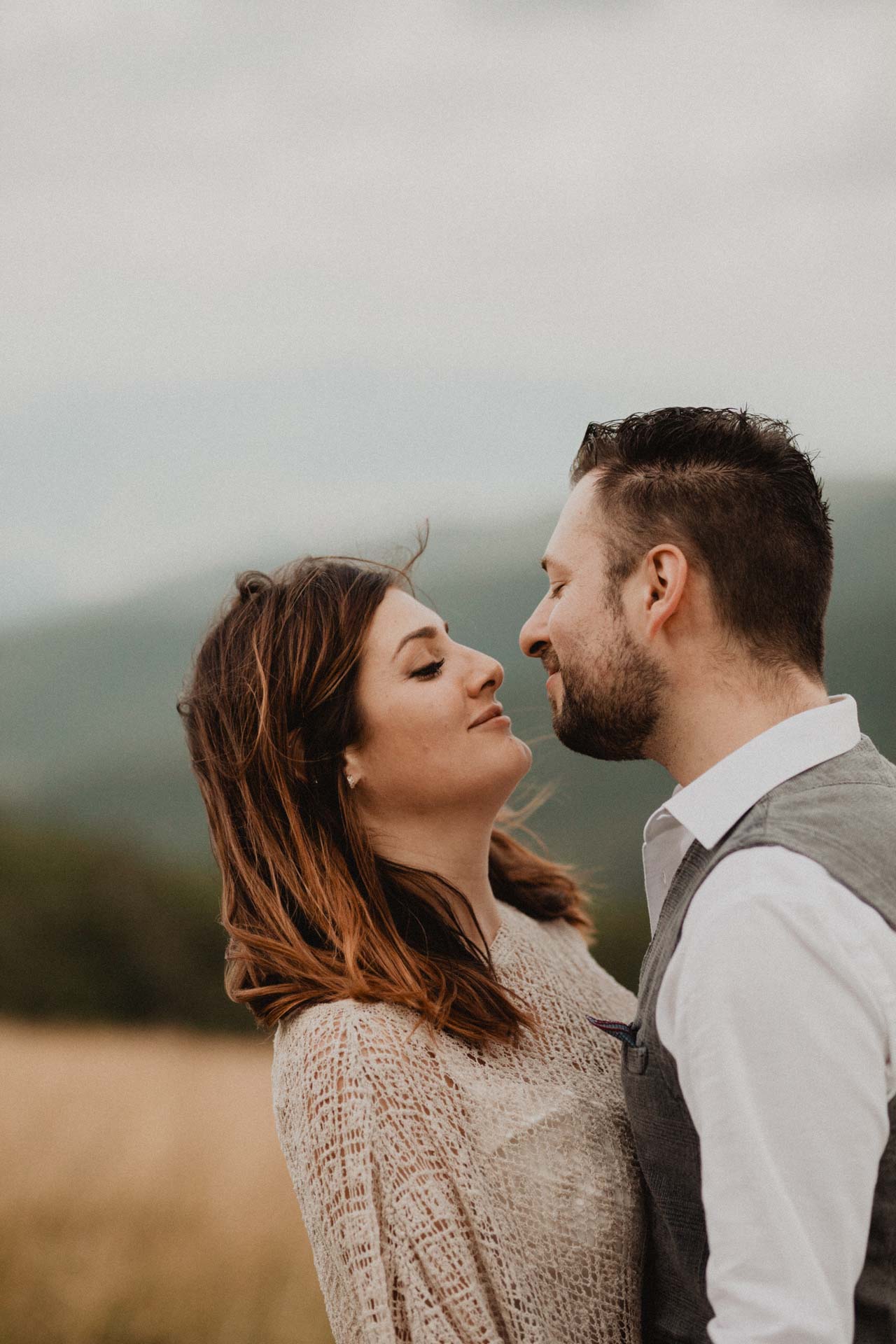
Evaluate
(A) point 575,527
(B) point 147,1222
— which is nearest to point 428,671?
(A) point 575,527

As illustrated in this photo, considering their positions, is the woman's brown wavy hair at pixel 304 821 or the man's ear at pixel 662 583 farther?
the woman's brown wavy hair at pixel 304 821

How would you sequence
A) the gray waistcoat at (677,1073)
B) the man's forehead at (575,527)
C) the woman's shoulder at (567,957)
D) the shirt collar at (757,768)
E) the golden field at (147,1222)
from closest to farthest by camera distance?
the gray waistcoat at (677,1073) < the shirt collar at (757,768) < the man's forehead at (575,527) < the woman's shoulder at (567,957) < the golden field at (147,1222)

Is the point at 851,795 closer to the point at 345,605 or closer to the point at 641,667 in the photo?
Answer: the point at 641,667

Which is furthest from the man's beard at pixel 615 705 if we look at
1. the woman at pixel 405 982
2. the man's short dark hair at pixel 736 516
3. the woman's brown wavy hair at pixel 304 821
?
the woman's brown wavy hair at pixel 304 821

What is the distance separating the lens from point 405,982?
1757mm

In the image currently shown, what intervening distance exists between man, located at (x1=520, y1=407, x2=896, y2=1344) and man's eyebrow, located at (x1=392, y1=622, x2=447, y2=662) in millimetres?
318

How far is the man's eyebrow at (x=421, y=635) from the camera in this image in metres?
2.04

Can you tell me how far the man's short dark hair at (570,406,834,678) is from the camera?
1.57 meters

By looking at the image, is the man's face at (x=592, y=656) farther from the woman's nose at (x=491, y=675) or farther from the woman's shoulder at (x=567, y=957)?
the woman's shoulder at (x=567, y=957)

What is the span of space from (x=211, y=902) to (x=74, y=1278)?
2437 mm

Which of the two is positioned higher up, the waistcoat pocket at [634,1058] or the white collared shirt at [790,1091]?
the white collared shirt at [790,1091]

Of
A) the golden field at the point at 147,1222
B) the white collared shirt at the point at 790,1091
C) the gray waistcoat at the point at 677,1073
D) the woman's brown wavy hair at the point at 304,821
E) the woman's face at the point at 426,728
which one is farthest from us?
the golden field at the point at 147,1222

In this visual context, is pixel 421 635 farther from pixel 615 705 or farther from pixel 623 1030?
pixel 623 1030

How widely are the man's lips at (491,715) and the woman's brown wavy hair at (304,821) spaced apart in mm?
213
